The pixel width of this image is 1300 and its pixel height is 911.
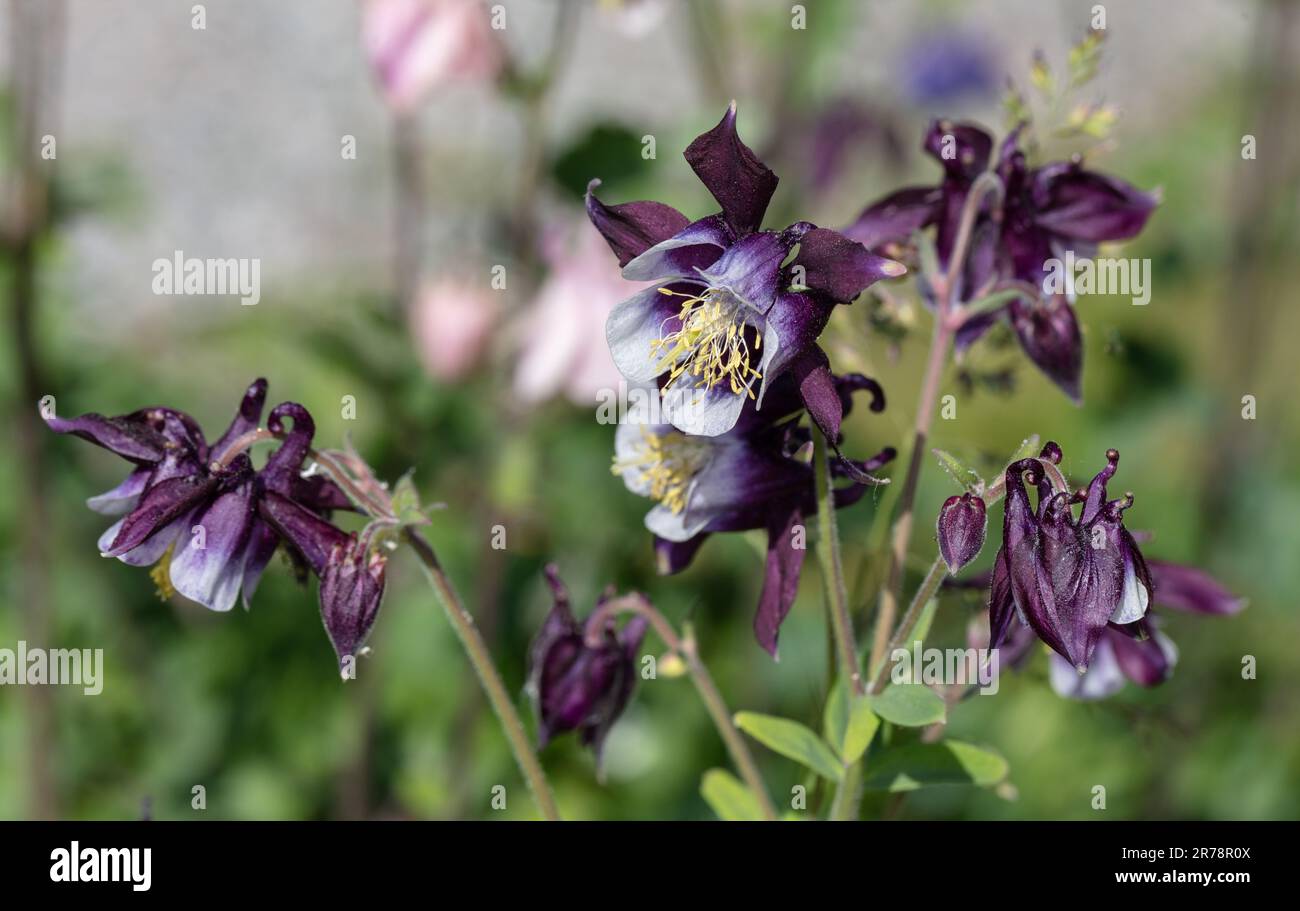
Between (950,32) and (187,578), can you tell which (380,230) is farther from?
(187,578)

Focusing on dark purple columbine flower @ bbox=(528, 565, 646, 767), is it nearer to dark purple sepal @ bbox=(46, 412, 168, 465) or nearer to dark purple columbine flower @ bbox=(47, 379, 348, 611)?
dark purple columbine flower @ bbox=(47, 379, 348, 611)

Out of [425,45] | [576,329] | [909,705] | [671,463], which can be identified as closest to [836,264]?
[671,463]

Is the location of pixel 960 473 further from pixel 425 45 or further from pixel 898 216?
pixel 425 45

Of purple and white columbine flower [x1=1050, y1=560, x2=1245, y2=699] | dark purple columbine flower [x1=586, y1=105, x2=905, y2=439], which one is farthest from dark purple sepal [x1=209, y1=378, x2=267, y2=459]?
purple and white columbine flower [x1=1050, y1=560, x2=1245, y2=699]

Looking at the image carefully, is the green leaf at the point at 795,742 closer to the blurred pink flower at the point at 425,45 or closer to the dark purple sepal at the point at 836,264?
the dark purple sepal at the point at 836,264

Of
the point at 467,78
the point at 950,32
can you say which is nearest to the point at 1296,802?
the point at 467,78

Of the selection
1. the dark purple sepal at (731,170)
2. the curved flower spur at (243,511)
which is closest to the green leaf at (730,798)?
the curved flower spur at (243,511)
